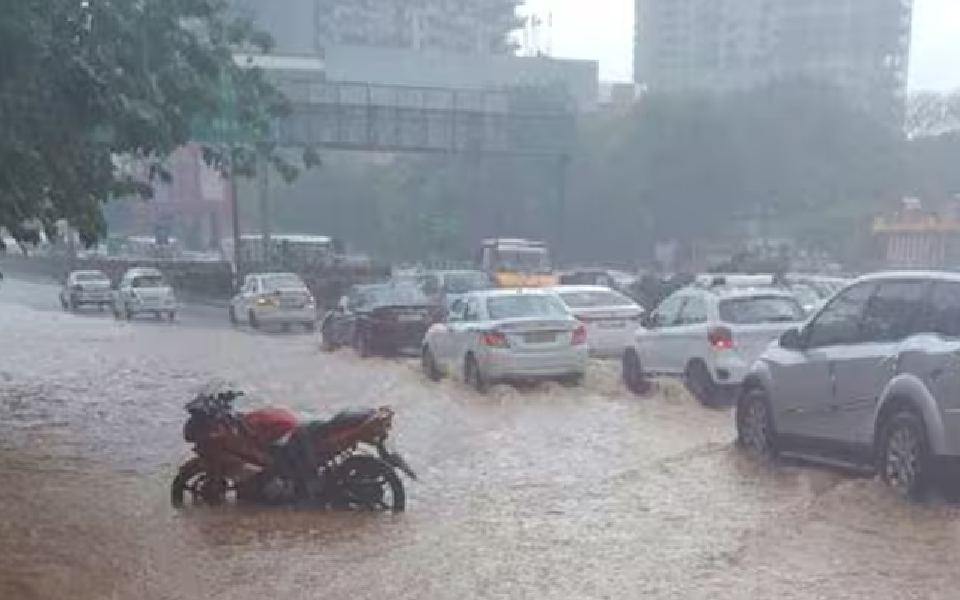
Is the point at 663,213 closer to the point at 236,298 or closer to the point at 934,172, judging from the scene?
the point at 934,172

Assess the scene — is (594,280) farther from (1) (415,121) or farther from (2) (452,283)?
(1) (415,121)

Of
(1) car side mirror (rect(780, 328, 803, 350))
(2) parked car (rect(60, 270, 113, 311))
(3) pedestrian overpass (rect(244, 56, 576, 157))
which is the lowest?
(2) parked car (rect(60, 270, 113, 311))

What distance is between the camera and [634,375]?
19453 mm

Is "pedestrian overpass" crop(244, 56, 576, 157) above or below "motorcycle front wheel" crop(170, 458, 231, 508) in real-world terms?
above

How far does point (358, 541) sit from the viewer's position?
9.33m

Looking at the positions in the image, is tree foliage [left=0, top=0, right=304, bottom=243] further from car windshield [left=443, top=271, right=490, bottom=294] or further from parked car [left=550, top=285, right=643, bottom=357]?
car windshield [left=443, top=271, right=490, bottom=294]

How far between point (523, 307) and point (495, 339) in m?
0.82

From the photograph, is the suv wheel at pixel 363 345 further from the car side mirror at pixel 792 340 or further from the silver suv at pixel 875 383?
the car side mirror at pixel 792 340

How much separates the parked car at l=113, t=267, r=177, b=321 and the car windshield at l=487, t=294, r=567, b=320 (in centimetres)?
2690

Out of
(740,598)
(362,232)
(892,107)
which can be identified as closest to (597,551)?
(740,598)

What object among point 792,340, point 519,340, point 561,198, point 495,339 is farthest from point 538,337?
point 561,198

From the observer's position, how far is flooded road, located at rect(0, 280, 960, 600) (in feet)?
26.6

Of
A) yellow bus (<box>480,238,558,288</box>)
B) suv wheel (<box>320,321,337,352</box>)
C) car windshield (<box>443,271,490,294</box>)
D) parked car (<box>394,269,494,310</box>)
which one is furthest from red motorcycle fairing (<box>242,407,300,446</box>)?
yellow bus (<box>480,238,558,288</box>)

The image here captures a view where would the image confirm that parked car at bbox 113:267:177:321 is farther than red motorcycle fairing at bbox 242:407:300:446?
Yes
